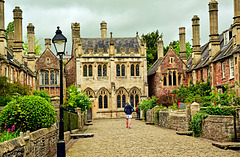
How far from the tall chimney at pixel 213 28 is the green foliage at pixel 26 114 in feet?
92.0

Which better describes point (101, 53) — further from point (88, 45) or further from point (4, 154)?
point (4, 154)

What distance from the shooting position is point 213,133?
15.9m

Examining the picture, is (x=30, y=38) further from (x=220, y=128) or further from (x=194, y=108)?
(x=220, y=128)

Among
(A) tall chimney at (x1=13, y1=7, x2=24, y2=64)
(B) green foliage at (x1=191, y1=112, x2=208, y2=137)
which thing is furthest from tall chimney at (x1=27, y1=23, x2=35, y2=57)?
(B) green foliage at (x1=191, y1=112, x2=208, y2=137)

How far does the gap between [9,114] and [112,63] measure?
40.2m

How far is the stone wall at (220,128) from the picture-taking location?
1457cm

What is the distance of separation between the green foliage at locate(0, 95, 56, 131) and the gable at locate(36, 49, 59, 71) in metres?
38.4

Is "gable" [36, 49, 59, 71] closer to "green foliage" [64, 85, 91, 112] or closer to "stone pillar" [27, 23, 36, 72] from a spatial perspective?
"stone pillar" [27, 23, 36, 72]

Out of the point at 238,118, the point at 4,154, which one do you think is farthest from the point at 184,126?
the point at 4,154

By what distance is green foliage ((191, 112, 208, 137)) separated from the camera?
17.6 metres

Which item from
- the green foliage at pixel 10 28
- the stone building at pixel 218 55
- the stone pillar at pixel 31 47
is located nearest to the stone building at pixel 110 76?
the stone pillar at pixel 31 47

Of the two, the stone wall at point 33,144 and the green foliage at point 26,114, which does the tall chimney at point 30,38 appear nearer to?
the stone wall at point 33,144

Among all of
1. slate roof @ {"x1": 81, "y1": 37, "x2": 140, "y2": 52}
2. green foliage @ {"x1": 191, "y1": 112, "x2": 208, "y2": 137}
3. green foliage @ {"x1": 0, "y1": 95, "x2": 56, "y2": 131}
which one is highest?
slate roof @ {"x1": 81, "y1": 37, "x2": 140, "y2": 52}

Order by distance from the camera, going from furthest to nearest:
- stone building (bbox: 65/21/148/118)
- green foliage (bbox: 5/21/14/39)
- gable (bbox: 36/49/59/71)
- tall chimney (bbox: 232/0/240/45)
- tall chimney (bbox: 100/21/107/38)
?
1. green foliage (bbox: 5/21/14/39)
2. tall chimney (bbox: 100/21/107/38)
3. stone building (bbox: 65/21/148/118)
4. gable (bbox: 36/49/59/71)
5. tall chimney (bbox: 232/0/240/45)
